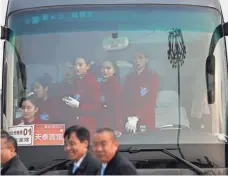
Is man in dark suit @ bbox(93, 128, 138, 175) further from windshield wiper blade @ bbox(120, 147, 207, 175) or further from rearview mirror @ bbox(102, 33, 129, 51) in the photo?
rearview mirror @ bbox(102, 33, 129, 51)

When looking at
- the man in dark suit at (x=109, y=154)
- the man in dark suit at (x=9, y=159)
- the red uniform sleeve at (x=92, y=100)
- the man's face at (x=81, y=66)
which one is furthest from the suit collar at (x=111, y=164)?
the man's face at (x=81, y=66)

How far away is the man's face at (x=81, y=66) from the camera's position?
6327 millimetres

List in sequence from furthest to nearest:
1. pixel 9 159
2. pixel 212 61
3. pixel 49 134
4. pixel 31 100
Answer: pixel 212 61, pixel 31 100, pixel 49 134, pixel 9 159

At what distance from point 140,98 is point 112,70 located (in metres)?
0.36

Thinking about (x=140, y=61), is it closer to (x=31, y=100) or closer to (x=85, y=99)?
(x=85, y=99)

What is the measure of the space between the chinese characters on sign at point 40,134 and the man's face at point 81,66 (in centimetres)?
50

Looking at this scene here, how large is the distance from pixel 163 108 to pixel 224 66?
69 cm

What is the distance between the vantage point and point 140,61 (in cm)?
637

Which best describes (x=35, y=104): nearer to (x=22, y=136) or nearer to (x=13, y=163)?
(x=22, y=136)

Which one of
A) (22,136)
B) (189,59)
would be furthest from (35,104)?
(189,59)

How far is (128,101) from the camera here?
6.23 metres

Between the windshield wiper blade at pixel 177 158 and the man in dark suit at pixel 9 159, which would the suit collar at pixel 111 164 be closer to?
the man in dark suit at pixel 9 159

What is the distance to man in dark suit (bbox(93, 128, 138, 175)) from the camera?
488 cm

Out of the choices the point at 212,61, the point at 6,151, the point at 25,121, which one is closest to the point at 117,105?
the point at 25,121
